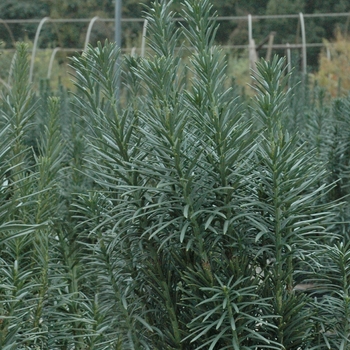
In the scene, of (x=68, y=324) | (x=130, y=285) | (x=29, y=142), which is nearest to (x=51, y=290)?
(x=68, y=324)

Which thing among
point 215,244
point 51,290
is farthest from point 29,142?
point 215,244

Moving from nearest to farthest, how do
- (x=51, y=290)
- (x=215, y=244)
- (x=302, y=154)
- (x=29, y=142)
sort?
(x=215, y=244) → (x=302, y=154) → (x=51, y=290) → (x=29, y=142)

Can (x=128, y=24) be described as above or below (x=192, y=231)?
above

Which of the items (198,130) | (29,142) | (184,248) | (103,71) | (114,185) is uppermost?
(103,71)

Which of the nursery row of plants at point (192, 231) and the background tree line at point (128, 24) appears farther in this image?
the background tree line at point (128, 24)

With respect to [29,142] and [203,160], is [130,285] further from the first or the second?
[29,142]

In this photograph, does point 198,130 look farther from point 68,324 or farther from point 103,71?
point 68,324

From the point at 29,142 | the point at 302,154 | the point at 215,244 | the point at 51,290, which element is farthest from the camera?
the point at 29,142

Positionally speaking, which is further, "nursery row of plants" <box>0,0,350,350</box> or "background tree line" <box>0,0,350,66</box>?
"background tree line" <box>0,0,350,66</box>

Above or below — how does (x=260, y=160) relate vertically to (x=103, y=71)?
below

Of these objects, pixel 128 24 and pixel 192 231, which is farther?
pixel 128 24

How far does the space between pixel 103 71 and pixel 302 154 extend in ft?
1.72

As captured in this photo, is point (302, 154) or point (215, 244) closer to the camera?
point (215, 244)

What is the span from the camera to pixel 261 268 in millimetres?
1743
